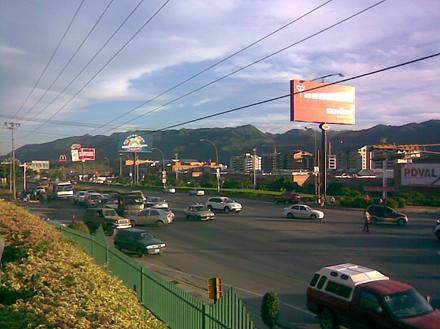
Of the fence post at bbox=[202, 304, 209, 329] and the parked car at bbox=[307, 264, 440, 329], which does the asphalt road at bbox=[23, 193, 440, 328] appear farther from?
the fence post at bbox=[202, 304, 209, 329]

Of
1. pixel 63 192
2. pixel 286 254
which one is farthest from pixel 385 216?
pixel 63 192

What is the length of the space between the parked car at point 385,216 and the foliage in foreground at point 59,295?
87.4 ft

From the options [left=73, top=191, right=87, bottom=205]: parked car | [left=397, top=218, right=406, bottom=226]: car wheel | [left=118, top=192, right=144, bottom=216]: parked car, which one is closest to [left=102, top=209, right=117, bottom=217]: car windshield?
[left=118, top=192, right=144, bottom=216]: parked car

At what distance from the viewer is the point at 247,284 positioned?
17.0 m

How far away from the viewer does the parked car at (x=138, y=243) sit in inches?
889

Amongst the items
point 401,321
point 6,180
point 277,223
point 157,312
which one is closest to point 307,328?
point 401,321

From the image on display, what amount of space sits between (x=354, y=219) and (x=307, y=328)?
2724 centimetres

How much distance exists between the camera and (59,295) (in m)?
7.88

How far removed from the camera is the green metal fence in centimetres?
713

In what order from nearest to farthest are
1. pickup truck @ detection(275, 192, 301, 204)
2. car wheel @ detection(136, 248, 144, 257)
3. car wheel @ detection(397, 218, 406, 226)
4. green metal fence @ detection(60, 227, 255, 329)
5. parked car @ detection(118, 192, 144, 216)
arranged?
green metal fence @ detection(60, 227, 255, 329), car wheel @ detection(136, 248, 144, 257), car wheel @ detection(397, 218, 406, 226), parked car @ detection(118, 192, 144, 216), pickup truck @ detection(275, 192, 301, 204)

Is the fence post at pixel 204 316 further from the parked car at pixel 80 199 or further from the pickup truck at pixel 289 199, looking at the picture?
the parked car at pixel 80 199

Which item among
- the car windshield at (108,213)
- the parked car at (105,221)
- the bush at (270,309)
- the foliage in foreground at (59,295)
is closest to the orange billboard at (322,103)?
the car windshield at (108,213)

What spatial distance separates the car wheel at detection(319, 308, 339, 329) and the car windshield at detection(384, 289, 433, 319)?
5.00 feet

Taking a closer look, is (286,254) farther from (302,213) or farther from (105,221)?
(302,213)
